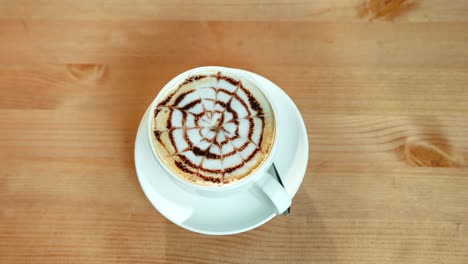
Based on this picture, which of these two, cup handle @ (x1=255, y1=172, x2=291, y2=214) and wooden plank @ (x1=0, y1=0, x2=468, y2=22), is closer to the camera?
cup handle @ (x1=255, y1=172, x2=291, y2=214)

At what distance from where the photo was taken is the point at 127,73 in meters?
0.70

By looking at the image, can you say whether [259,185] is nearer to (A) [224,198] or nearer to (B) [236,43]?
(A) [224,198]

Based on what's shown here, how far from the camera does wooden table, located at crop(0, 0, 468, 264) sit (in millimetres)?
613

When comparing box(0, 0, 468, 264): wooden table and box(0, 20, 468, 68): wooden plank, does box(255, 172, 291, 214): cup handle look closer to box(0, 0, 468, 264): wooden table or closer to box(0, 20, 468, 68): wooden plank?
box(0, 0, 468, 264): wooden table

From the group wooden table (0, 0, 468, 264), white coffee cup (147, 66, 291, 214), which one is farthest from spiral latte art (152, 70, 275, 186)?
wooden table (0, 0, 468, 264)

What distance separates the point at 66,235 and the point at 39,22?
0.38 metres

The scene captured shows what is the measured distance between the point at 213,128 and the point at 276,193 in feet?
0.39

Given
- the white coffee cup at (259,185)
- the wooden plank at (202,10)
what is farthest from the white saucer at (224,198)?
the wooden plank at (202,10)

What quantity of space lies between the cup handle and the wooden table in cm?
11

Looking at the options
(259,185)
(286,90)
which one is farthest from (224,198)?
(286,90)

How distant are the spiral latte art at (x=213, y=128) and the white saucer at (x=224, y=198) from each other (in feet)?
0.19

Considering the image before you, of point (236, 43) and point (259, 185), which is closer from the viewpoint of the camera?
point (259, 185)

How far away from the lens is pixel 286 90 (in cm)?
68

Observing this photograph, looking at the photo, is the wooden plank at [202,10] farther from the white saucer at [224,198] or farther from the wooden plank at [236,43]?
the white saucer at [224,198]
